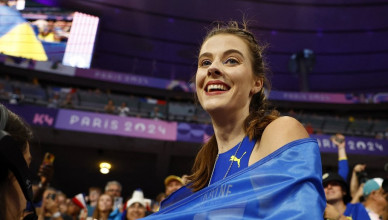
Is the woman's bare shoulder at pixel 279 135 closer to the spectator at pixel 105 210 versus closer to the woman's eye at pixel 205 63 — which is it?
the woman's eye at pixel 205 63

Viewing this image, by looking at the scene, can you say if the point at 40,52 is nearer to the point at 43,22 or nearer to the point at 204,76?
the point at 43,22

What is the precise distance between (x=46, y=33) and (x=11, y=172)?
18.3 m

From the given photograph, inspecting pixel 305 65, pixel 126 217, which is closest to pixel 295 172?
pixel 126 217

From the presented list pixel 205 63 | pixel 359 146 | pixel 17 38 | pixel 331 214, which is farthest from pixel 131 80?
pixel 205 63

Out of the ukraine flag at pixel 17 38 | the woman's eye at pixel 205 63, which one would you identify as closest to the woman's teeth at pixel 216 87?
the woman's eye at pixel 205 63

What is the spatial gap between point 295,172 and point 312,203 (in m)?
0.09

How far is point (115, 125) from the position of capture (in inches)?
477

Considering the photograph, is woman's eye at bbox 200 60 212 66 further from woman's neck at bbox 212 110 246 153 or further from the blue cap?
the blue cap

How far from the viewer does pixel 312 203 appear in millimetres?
853

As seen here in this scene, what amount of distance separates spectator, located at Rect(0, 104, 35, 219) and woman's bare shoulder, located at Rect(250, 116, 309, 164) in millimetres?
683

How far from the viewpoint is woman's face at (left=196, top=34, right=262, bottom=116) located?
4.40ft

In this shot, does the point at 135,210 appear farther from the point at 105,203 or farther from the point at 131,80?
the point at 131,80

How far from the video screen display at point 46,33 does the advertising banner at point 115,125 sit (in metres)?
6.56

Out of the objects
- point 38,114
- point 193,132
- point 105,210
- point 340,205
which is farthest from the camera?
point 193,132
